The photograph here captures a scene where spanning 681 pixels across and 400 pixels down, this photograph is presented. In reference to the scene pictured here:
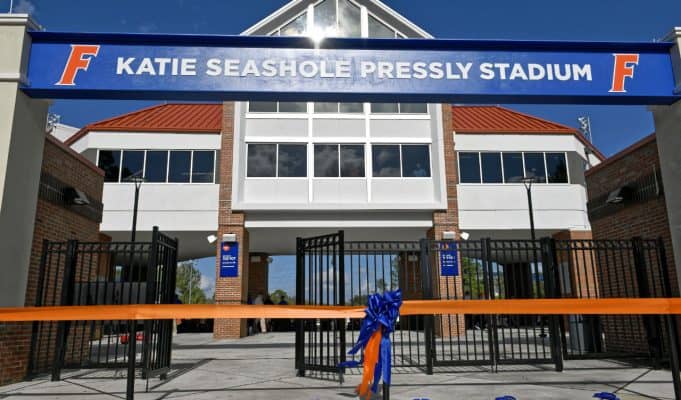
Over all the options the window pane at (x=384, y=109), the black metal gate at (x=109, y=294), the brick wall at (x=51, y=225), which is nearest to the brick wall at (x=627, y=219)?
the black metal gate at (x=109, y=294)

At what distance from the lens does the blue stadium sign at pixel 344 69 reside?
694cm

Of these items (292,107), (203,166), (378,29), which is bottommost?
(203,166)

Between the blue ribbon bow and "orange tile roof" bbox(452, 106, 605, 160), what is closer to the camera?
the blue ribbon bow

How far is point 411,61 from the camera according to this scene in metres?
7.30

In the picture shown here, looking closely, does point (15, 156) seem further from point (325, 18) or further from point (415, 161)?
point (325, 18)

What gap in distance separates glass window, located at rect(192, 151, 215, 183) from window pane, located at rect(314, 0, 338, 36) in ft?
23.3

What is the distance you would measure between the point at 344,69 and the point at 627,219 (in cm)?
712

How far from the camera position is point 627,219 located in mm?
10258

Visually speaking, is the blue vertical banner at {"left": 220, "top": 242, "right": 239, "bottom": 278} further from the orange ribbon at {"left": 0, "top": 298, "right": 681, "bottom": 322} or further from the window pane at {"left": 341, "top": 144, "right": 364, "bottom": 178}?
the orange ribbon at {"left": 0, "top": 298, "right": 681, "bottom": 322}

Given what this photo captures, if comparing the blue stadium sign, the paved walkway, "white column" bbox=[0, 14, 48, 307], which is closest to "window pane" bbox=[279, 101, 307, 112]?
the paved walkway

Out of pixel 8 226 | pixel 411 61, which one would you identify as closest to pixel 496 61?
pixel 411 61

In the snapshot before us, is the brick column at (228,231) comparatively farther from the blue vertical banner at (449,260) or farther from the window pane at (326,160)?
the blue vertical banner at (449,260)

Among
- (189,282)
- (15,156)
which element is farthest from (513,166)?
(189,282)

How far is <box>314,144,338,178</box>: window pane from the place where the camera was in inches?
777
